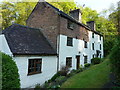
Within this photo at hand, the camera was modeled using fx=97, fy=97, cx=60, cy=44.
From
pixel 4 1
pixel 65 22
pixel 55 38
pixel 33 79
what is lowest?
pixel 33 79

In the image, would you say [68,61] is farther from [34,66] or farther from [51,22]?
[51,22]

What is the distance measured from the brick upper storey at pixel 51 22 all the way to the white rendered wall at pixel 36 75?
2.20 meters

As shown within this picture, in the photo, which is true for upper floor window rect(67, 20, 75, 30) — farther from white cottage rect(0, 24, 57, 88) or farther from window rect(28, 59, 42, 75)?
window rect(28, 59, 42, 75)

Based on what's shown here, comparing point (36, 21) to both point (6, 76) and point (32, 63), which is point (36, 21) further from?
point (6, 76)

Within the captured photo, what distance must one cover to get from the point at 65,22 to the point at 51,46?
4191mm

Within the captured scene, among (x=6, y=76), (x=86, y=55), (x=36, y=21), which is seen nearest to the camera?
(x=6, y=76)

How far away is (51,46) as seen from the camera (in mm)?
13383

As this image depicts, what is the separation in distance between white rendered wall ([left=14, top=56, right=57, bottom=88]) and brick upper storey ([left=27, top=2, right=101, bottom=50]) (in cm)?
220

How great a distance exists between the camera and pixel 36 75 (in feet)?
34.0

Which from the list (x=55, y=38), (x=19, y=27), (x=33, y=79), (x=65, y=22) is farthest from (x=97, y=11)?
(x=33, y=79)

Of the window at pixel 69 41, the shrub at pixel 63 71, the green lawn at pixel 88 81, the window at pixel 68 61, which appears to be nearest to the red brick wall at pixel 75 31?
the window at pixel 69 41

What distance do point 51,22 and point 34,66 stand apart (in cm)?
681

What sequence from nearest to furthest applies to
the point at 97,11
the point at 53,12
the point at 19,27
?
1. the point at 19,27
2. the point at 53,12
3. the point at 97,11

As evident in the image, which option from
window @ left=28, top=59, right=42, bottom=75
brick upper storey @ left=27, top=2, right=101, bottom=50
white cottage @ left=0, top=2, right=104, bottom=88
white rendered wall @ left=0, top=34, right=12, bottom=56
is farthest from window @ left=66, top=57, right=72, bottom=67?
white rendered wall @ left=0, top=34, right=12, bottom=56
